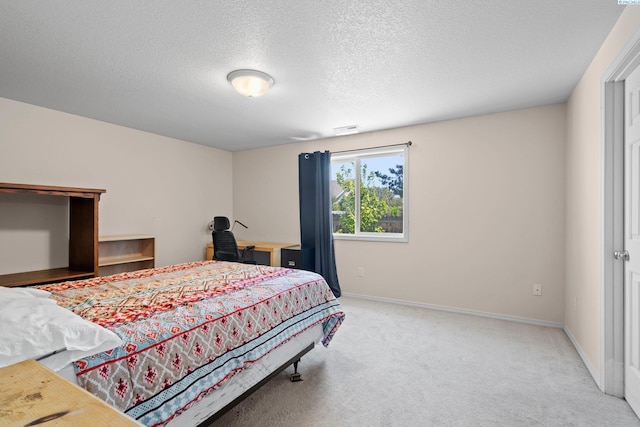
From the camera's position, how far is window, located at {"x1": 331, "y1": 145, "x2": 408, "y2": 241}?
424cm

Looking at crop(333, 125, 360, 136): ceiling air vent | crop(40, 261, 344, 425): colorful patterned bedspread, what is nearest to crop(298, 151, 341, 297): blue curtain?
crop(333, 125, 360, 136): ceiling air vent

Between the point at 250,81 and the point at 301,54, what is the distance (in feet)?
1.73

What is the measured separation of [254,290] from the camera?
201cm

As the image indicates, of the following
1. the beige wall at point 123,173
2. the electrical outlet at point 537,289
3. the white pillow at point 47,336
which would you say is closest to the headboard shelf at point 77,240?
the beige wall at point 123,173

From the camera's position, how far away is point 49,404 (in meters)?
0.60

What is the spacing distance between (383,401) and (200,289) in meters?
1.34

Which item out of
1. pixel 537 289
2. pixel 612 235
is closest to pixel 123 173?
pixel 612 235

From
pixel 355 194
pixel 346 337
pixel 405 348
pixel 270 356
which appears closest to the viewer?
pixel 270 356

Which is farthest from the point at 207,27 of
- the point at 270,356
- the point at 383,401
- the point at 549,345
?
the point at 549,345

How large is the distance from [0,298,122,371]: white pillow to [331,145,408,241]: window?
11.5 ft

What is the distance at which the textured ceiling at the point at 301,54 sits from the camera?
1.80 m

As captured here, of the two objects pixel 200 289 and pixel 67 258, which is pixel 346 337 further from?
pixel 67 258

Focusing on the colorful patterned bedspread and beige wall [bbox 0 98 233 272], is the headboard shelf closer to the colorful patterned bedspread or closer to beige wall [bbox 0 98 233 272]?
beige wall [bbox 0 98 233 272]

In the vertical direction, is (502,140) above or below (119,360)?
above
